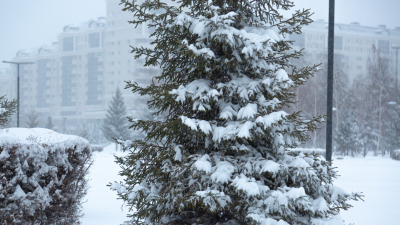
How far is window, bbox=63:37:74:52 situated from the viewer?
369ft

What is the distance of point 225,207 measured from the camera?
13.9ft

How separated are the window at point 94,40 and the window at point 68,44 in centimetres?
842

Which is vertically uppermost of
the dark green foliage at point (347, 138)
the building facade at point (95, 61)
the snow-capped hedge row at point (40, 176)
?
the building facade at point (95, 61)

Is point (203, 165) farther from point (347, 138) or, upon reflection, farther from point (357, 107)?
point (357, 107)

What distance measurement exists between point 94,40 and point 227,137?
109951 mm

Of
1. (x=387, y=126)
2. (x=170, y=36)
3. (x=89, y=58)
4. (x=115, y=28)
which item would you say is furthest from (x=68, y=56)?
(x=170, y=36)

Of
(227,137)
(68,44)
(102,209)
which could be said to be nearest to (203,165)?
(227,137)

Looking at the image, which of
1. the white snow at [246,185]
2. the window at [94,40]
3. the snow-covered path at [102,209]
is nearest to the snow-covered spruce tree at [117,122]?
the snow-covered path at [102,209]

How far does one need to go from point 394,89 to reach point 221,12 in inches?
1811

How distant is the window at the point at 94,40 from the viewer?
106812 mm

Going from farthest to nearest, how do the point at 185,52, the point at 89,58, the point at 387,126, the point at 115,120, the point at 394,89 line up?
the point at 89,58, the point at 115,120, the point at 387,126, the point at 394,89, the point at 185,52

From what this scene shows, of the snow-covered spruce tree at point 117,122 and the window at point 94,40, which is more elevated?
the window at point 94,40

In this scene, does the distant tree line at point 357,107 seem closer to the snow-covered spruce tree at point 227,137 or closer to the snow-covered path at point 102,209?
the snow-covered path at point 102,209

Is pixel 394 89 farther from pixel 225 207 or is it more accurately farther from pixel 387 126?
pixel 225 207
